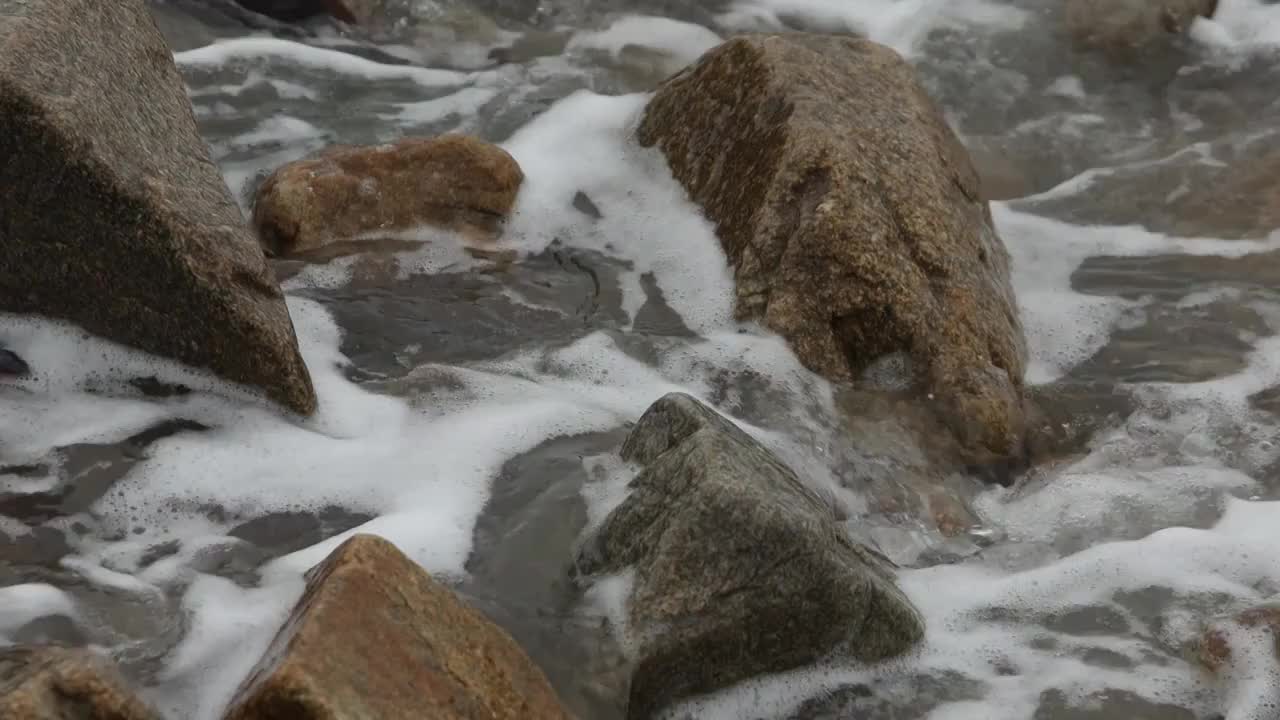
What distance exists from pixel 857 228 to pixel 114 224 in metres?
2.29

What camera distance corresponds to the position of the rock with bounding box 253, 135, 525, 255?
473 centimetres

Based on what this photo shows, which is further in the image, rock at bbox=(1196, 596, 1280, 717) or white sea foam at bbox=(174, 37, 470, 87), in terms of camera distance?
white sea foam at bbox=(174, 37, 470, 87)

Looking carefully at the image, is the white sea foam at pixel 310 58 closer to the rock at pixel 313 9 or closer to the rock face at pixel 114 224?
the rock at pixel 313 9

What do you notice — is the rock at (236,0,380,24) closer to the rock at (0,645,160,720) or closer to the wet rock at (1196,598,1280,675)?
the rock at (0,645,160,720)

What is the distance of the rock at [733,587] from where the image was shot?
3.09 meters

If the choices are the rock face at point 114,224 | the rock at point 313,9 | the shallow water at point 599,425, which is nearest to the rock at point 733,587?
the shallow water at point 599,425

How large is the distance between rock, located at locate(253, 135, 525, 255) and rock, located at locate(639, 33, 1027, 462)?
0.78m

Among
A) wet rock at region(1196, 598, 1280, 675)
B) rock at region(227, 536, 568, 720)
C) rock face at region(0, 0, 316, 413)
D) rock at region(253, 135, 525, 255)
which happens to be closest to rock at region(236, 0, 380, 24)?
rock at region(253, 135, 525, 255)

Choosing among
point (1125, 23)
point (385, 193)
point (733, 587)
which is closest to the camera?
point (733, 587)

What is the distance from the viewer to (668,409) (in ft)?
11.8

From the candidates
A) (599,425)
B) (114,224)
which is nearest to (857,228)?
(599,425)

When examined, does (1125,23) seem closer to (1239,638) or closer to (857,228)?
(857,228)

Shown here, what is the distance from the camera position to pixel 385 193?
193 inches

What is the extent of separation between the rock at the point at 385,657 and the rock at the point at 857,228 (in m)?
1.89
